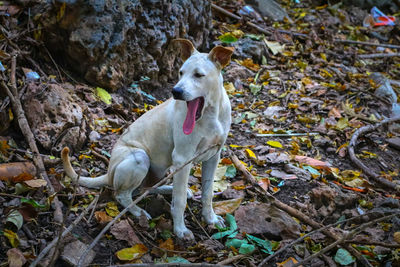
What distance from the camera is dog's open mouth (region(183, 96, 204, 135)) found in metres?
3.47

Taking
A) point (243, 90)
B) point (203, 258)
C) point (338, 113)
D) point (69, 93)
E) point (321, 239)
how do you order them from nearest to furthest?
1. point (203, 258)
2. point (321, 239)
3. point (69, 93)
4. point (338, 113)
5. point (243, 90)

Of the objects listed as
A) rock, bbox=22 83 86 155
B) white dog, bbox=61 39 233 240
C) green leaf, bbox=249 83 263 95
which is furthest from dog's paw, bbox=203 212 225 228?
green leaf, bbox=249 83 263 95

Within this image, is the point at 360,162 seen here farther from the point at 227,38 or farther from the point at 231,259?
the point at 227,38

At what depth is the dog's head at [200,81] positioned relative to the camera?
3365mm

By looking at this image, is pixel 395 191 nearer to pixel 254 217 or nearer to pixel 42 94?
pixel 254 217

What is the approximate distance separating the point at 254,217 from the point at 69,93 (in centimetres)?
291

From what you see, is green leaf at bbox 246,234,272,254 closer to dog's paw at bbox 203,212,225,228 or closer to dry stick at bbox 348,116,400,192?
dog's paw at bbox 203,212,225,228

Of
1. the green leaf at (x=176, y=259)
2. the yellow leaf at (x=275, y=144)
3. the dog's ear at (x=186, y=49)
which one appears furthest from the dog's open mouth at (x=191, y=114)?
the yellow leaf at (x=275, y=144)

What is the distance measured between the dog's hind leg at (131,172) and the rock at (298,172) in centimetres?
201

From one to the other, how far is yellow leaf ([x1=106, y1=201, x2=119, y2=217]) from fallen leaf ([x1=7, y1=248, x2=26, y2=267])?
105 cm

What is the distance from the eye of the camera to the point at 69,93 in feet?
17.4

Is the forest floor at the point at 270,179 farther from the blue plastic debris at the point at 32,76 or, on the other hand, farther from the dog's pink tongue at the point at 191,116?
the dog's pink tongue at the point at 191,116

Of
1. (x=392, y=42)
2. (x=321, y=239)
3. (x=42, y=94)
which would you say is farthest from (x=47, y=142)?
(x=392, y=42)

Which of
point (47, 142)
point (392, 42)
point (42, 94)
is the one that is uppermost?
point (42, 94)
